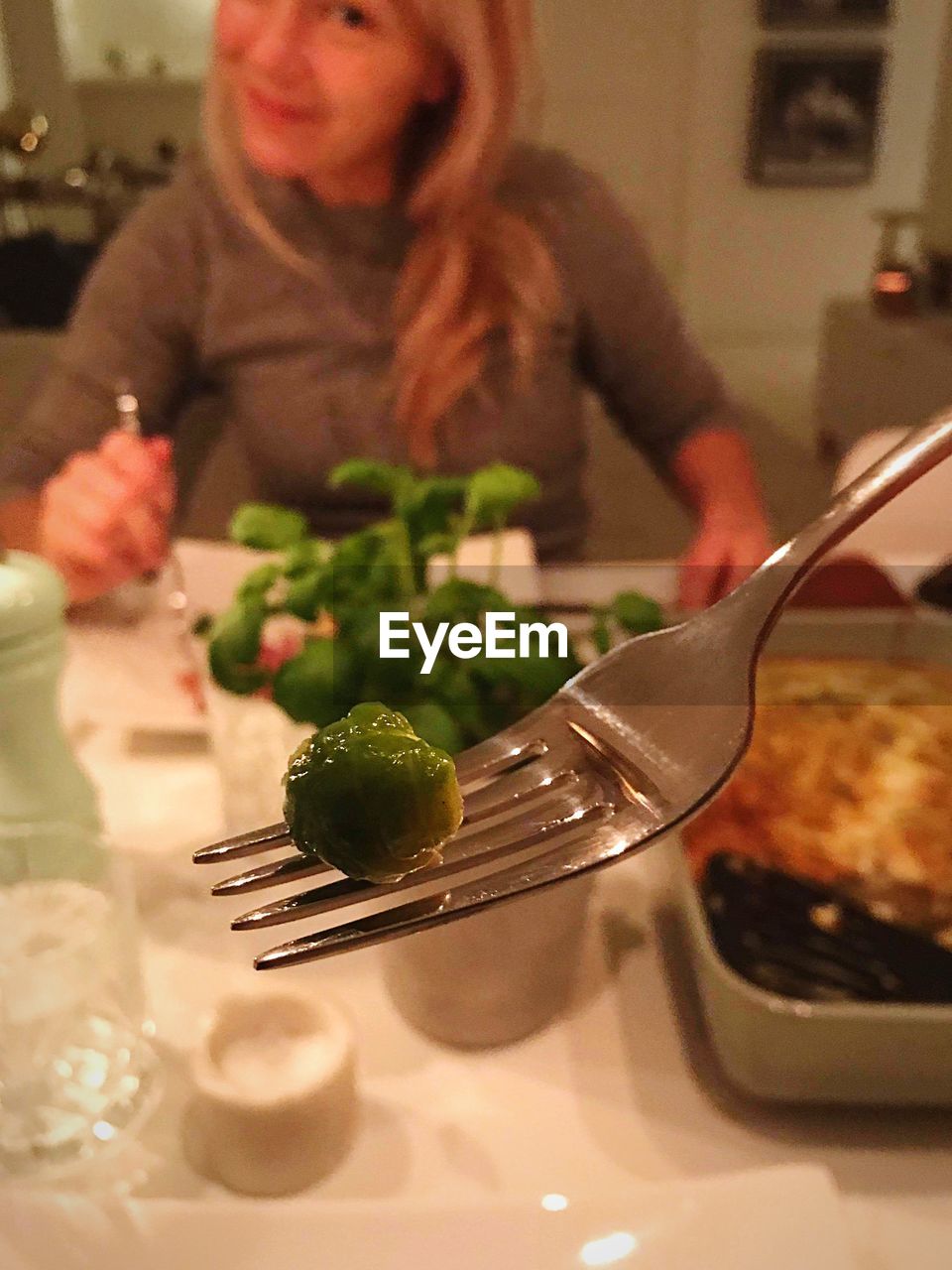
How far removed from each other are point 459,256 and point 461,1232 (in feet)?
2.79

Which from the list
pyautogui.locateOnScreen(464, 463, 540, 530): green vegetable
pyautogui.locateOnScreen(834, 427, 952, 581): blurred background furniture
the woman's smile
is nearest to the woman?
the woman's smile

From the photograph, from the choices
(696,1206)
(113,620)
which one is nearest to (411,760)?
(696,1206)

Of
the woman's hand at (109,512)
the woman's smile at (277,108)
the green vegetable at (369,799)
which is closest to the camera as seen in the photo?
the green vegetable at (369,799)

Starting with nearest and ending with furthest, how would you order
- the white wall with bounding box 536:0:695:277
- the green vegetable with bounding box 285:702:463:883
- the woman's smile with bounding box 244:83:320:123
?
the green vegetable with bounding box 285:702:463:883
the woman's smile with bounding box 244:83:320:123
the white wall with bounding box 536:0:695:277

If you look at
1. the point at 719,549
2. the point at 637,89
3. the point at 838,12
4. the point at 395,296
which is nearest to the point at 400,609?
the point at 719,549

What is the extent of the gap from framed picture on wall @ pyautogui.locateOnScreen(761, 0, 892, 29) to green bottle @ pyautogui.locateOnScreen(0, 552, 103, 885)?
Result: 7.61 ft

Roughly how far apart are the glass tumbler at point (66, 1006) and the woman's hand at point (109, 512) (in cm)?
22

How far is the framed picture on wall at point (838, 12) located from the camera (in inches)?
85.0

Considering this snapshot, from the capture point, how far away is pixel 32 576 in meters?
0.40

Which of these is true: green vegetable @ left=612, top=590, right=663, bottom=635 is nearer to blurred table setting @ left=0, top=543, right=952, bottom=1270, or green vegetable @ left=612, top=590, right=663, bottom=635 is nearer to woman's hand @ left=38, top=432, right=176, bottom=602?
blurred table setting @ left=0, top=543, right=952, bottom=1270

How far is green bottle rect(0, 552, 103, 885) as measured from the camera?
393 millimetres

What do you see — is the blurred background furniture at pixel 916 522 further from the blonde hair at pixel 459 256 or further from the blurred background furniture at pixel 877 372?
the blurred background furniture at pixel 877 372

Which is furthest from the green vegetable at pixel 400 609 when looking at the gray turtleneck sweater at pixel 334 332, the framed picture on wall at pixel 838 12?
the framed picture on wall at pixel 838 12

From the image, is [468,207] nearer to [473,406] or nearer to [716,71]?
[473,406]
